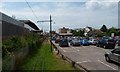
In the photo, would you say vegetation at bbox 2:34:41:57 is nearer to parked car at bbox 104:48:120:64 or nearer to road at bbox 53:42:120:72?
road at bbox 53:42:120:72

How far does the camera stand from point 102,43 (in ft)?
153

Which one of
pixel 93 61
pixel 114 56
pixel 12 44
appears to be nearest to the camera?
pixel 12 44

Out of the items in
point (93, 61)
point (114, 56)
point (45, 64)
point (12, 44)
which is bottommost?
point (93, 61)

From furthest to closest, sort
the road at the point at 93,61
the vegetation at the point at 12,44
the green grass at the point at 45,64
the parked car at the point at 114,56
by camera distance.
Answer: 1. the parked car at the point at 114,56
2. the road at the point at 93,61
3. the green grass at the point at 45,64
4. the vegetation at the point at 12,44

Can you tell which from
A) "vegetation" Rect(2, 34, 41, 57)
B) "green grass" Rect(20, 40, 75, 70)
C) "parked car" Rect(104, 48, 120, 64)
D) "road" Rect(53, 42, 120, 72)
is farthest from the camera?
"parked car" Rect(104, 48, 120, 64)

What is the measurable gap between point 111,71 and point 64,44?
37.5m

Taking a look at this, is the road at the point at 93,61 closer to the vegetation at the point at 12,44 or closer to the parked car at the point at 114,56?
the parked car at the point at 114,56

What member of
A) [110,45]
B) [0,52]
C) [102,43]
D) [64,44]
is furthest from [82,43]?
[0,52]

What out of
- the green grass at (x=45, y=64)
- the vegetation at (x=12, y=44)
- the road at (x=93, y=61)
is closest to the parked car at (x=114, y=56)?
the road at (x=93, y=61)

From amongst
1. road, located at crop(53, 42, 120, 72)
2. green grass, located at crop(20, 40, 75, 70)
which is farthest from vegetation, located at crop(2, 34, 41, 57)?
road, located at crop(53, 42, 120, 72)

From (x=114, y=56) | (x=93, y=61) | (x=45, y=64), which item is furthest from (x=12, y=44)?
(x=93, y=61)

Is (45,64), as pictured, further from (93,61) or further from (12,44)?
(93,61)

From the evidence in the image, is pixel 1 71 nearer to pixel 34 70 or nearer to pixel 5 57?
pixel 5 57

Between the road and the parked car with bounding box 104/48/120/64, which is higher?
the parked car with bounding box 104/48/120/64
